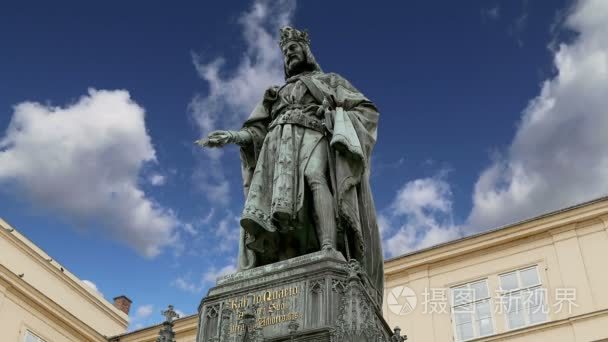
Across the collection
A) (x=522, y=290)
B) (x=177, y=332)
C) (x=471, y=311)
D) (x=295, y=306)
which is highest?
(x=177, y=332)

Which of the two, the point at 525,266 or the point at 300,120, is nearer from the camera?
the point at 300,120

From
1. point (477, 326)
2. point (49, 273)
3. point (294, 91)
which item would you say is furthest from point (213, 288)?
point (49, 273)

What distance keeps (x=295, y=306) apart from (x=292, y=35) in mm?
3943

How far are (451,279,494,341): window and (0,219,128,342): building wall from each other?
16.1 m

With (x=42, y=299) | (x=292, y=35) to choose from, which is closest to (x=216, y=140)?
(x=292, y=35)

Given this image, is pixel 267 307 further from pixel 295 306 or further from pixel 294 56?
pixel 294 56

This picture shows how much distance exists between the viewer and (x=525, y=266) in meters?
25.2

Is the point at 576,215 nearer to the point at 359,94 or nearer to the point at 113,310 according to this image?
the point at 359,94

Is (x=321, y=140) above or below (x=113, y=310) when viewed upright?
below

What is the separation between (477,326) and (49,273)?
18.9 meters

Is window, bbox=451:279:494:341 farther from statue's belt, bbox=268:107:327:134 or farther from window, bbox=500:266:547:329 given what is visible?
statue's belt, bbox=268:107:327:134

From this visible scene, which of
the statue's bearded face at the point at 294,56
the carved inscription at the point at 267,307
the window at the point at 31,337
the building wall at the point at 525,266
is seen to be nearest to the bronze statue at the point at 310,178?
the statue's bearded face at the point at 294,56

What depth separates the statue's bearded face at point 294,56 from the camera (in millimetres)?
8508

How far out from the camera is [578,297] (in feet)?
77.7
